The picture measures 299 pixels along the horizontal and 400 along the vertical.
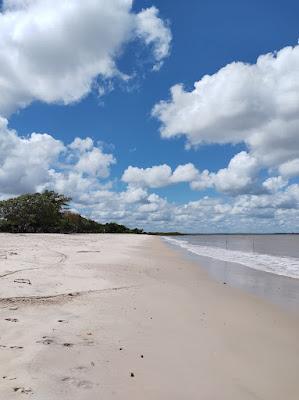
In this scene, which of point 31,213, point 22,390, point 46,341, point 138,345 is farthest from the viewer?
point 31,213

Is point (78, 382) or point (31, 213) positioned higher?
point (31, 213)

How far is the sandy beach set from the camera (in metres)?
3.91

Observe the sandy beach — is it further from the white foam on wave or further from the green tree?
the green tree

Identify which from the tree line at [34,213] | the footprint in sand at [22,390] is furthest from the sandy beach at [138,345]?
the tree line at [34,213]

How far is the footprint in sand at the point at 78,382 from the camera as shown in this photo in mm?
3814

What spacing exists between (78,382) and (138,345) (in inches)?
56.0

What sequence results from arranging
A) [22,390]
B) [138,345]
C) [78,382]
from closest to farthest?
[22,390], [78,382], [138,345]

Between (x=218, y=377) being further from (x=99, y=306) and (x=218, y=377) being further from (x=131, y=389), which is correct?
(x=99, y=306)

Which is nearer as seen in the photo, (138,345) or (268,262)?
(138,345)

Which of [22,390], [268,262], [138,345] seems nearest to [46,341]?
[138,345]

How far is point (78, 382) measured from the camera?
389cm

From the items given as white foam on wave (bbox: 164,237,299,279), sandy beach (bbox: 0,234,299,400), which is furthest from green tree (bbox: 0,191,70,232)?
sandy beach (bbox: 0,234,299,400)

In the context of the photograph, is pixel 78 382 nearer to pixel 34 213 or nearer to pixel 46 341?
pixel 46 341

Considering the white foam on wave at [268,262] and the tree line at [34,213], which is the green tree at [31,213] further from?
the white foam on wave at [268,262]
